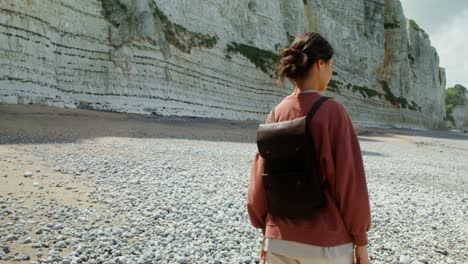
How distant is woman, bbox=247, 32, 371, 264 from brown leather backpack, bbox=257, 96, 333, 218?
0.15 feet

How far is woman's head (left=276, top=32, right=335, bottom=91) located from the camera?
2141 mm

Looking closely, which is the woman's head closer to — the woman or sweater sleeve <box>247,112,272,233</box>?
the woman

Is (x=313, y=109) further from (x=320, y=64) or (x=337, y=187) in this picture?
(x=337, y=187)

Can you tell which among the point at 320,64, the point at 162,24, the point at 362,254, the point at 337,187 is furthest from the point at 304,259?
the point at 162,24

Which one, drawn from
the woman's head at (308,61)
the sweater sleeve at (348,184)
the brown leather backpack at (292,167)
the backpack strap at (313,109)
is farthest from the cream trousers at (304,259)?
the woman's head at (308,61)

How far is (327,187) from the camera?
6.87 ft

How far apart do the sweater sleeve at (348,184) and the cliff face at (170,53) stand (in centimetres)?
1490

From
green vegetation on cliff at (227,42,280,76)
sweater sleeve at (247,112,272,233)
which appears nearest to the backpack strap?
sweater sleeve at (247,112,272,233)

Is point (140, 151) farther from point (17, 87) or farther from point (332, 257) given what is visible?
point (332, 257)

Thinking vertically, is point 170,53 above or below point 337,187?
above

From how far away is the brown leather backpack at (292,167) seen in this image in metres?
2.04

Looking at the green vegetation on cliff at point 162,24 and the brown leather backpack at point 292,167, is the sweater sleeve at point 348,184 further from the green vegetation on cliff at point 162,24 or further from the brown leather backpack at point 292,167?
the green vegetation on cliff at point 162,24

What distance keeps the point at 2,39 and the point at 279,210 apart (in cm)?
1583

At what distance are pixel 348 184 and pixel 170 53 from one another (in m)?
22.1
